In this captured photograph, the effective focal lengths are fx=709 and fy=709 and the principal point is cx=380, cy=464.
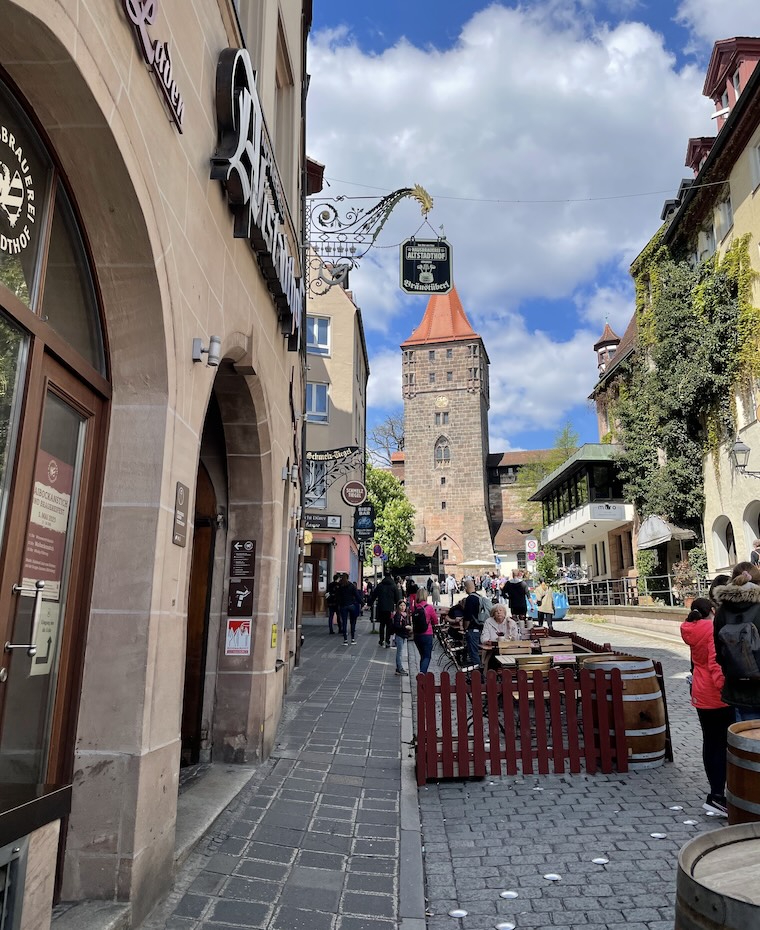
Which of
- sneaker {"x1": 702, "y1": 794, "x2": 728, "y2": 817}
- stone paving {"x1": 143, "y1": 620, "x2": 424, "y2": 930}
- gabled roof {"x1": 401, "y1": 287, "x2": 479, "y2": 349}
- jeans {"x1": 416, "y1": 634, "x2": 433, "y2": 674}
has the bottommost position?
stone paving {"x1": 143, "y1": 620, "x2": 424, "y2": 930}

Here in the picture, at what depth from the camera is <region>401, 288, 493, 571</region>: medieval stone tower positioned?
6825 centimetres

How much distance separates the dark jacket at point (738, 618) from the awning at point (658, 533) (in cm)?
2130

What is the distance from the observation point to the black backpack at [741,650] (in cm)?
507

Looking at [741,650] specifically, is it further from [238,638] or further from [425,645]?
[425,645]

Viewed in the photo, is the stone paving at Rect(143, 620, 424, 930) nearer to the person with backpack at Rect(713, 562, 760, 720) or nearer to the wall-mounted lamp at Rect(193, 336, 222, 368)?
the person with backpack at Rect(713, 562, 760, 720)

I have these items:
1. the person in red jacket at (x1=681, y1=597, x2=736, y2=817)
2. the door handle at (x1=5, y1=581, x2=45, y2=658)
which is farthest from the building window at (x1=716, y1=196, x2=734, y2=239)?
the door handle at (x1=5, y1=581, x2=45, y2=658)

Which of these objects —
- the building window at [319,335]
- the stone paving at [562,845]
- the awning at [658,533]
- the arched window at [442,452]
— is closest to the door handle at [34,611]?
the stone paving at [562,845]

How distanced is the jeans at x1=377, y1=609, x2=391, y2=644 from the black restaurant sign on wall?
317 inches

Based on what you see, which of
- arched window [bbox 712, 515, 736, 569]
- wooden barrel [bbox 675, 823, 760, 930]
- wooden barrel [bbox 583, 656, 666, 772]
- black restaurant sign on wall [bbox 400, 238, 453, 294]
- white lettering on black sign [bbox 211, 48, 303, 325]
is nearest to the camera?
wooden barrel [bbox 675, 823, 760, 930]

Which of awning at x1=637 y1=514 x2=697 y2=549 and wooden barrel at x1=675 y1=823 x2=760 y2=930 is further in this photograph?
awning at x1=637 y1=514 x2=697 y2=549

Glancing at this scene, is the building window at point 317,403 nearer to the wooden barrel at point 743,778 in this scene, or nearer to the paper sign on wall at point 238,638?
the paper sign on wall at point 238,638

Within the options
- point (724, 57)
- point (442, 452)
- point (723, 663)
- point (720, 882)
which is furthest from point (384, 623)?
point (442, 452)

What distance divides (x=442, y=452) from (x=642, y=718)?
6411cm

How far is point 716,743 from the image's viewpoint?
18.1ft
